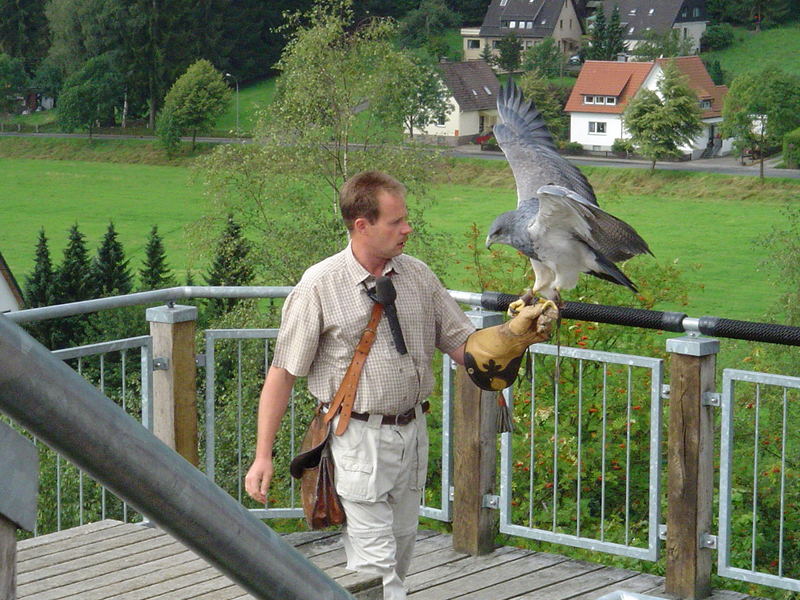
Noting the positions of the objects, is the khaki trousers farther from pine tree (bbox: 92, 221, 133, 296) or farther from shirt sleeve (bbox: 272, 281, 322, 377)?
pine tree (bbox: 92, 221, 133, 296)

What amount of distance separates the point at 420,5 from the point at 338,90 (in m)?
58.9

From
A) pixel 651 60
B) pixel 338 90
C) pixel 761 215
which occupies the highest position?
pixel 651 60

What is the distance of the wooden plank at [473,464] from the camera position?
430 centimetres

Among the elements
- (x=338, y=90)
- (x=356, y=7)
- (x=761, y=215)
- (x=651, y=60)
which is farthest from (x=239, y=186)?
(x=651, y=60)

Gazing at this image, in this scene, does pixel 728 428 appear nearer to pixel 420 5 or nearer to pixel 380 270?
pixel 380 270

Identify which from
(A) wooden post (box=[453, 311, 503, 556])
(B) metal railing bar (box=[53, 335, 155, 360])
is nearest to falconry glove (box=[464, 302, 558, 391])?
(A) wooden post (box=[453, 311, 503, 556])

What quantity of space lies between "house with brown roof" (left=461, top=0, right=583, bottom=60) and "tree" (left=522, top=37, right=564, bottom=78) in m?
3.08

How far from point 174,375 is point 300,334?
153cm

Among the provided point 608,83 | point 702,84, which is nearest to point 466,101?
point 608,83

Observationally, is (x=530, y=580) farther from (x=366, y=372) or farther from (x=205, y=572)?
(x=366, y=372)

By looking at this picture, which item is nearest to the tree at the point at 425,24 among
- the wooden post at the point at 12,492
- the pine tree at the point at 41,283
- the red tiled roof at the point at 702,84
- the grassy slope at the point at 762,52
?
the red tiled roof at the point at 702,84

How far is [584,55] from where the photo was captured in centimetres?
8919

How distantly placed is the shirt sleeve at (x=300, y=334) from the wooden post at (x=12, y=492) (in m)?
2.12

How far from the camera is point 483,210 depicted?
5434 cm
